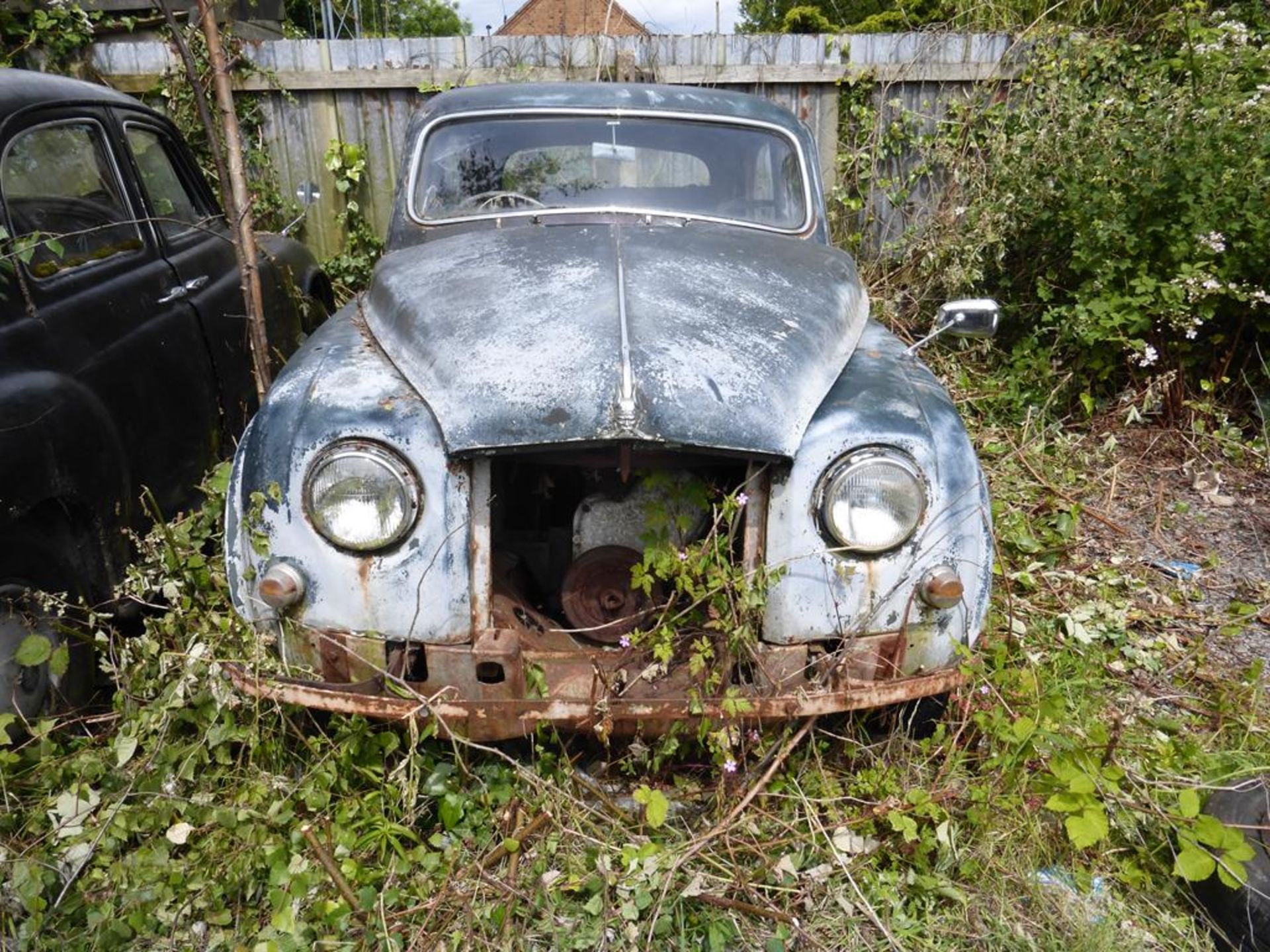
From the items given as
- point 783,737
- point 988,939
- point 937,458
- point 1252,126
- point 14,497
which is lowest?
point 988,939

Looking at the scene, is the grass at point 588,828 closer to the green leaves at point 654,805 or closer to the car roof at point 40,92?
the green leaves at point 654,805

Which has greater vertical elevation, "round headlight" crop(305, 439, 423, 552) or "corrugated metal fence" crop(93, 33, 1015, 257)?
"corrugated metal fence" crop(93, 33, 1015, 257)

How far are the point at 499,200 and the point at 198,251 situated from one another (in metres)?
1.46

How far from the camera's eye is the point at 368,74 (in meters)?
6.15

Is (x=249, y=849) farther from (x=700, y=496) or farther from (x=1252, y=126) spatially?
(x=1252, y=126)

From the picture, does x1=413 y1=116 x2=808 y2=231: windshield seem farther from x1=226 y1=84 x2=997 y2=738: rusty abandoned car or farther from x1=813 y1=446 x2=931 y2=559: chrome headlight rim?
x1=813 y1=446 x2=931 y2=559: chrome headlight rim

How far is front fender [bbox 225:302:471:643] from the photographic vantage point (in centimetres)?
210

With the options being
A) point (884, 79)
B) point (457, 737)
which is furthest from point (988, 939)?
point (884, 79)

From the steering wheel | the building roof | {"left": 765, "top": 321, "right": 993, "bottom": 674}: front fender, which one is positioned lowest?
{"left": 765, "top": 321, "right": 993, "bottom": 674}: front fender

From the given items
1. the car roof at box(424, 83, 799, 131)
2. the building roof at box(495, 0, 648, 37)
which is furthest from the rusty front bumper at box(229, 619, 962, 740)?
the building roof at box(495, 0, 648, 37)

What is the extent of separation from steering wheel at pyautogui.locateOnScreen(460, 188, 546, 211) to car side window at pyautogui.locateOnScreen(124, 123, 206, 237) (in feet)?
3.99

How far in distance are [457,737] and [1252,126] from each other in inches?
183

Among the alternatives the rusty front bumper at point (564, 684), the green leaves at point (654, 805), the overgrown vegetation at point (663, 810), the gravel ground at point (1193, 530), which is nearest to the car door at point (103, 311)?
the overgrown vegetation at point (663, 810)

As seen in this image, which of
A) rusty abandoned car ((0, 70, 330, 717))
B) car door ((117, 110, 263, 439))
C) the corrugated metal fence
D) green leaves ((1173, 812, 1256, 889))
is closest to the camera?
green leaves ((1173, 812, 1256, 889))
